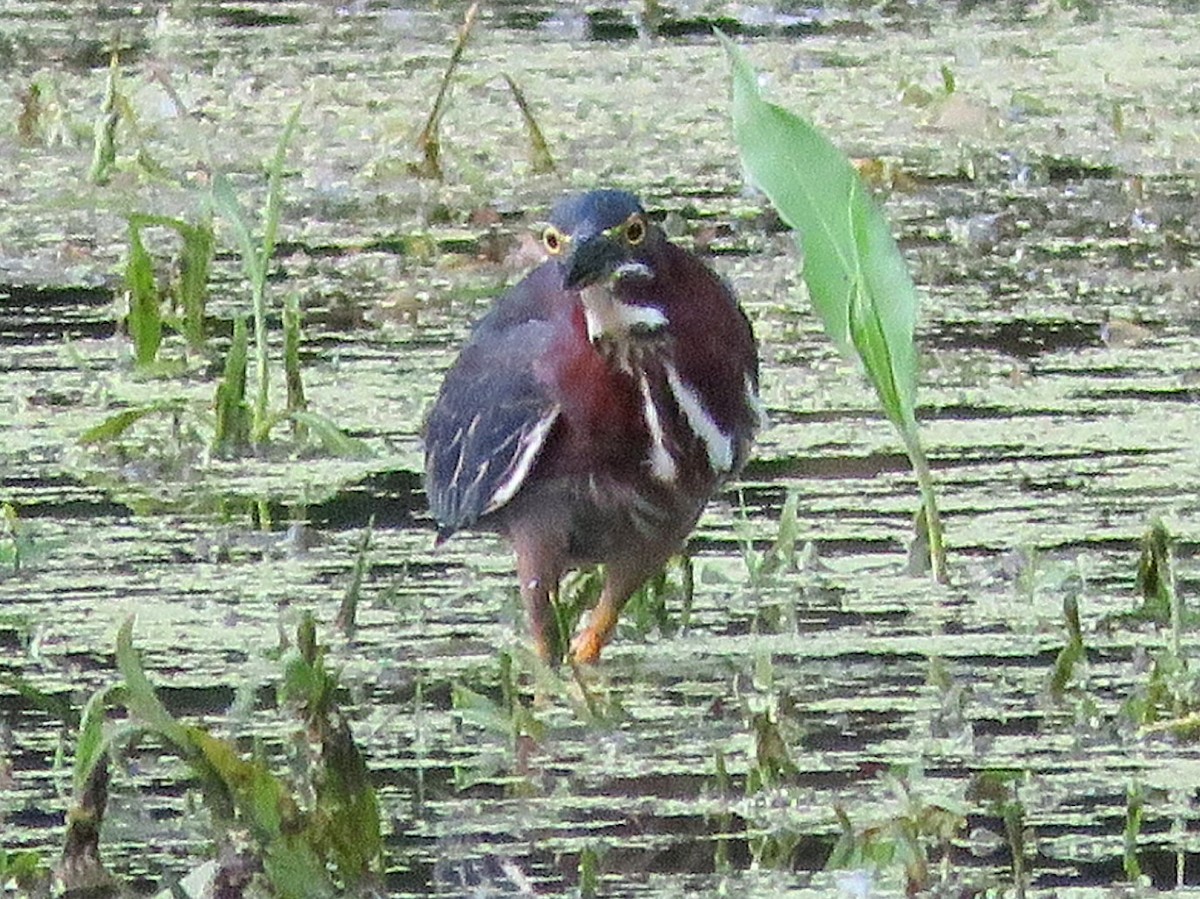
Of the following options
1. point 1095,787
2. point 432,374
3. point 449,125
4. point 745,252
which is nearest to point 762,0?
point 449,125

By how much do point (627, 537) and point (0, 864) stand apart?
3.96 feet

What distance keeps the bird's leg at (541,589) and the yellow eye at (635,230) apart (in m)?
0.46

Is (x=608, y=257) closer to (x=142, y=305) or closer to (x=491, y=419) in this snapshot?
(x=491, y=419)

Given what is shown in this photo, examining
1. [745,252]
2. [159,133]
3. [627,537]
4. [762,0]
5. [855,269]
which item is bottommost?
[627,537]

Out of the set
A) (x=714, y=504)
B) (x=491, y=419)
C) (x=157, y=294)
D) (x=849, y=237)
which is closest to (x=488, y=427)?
(x=491, y=419)

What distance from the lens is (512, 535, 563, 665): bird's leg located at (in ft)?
14.5

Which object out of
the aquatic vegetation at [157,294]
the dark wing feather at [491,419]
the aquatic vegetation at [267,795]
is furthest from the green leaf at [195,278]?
the aquatic vegetation at [267,795]

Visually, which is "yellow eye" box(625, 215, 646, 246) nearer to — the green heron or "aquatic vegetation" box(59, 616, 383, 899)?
the green heron

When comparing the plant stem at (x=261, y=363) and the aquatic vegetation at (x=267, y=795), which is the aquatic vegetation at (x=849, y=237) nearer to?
the plant stem at (x=261, y=363)

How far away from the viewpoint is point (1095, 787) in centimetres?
382

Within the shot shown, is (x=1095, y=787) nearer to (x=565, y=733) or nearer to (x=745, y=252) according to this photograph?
(x=565, y=733)

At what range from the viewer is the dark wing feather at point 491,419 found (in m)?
4.35

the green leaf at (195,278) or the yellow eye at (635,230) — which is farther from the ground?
the green leaf at (195,278)

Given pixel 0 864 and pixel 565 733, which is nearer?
pixel 0 864
